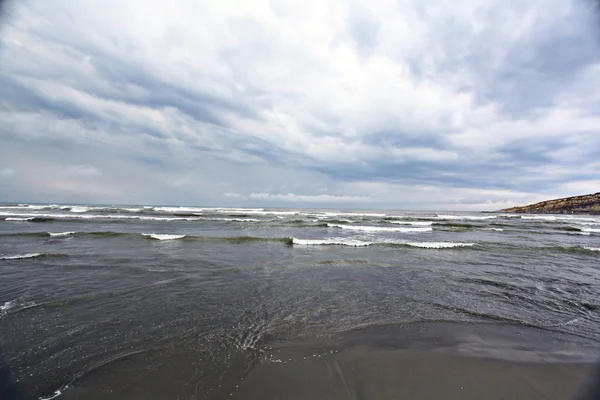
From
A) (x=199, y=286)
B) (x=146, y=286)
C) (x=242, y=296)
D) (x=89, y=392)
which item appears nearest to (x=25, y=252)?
(x=146, y=286)

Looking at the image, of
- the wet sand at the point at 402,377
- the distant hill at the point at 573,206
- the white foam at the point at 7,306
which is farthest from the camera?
the distant hill at the point at 573,206

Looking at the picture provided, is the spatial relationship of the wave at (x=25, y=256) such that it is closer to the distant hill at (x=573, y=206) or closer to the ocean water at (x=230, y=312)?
the ocean water at (x=230, y=312)

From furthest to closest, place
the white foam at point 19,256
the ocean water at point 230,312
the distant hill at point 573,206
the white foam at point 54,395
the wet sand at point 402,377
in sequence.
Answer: the distant hill at point 573,206 < the white foam at point 19,256 < the ocean water at point 230,312 < the wet sand at point 402,377 < the white foam at point 54,395

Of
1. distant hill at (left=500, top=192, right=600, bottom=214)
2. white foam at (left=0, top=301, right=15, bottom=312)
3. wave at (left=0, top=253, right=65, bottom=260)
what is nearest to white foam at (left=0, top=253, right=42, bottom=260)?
wave at (left=0, top=253, right=65, bottom=260)

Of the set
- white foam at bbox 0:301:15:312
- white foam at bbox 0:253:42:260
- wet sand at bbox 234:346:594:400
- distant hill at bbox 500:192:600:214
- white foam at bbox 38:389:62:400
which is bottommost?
wet sand at bbox 234:346:594:400

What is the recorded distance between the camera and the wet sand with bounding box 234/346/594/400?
10.8 feet

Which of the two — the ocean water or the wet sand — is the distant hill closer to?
the ocean water

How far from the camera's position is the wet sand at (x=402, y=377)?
129 inches

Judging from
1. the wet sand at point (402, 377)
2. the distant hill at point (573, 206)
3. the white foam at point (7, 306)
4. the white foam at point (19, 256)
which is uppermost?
→ the distant hill at point (573, 206)

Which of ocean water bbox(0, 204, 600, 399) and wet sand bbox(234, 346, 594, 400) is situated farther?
ocean water bbox(0, 204, 600, 399)

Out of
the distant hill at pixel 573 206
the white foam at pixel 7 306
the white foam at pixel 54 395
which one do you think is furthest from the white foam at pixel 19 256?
the distant hill at pixel 573 206

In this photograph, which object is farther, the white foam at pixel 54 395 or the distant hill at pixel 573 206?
the distant hill at pixel 573 206

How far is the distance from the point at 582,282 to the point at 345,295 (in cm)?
828

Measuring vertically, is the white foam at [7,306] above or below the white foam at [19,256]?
below
